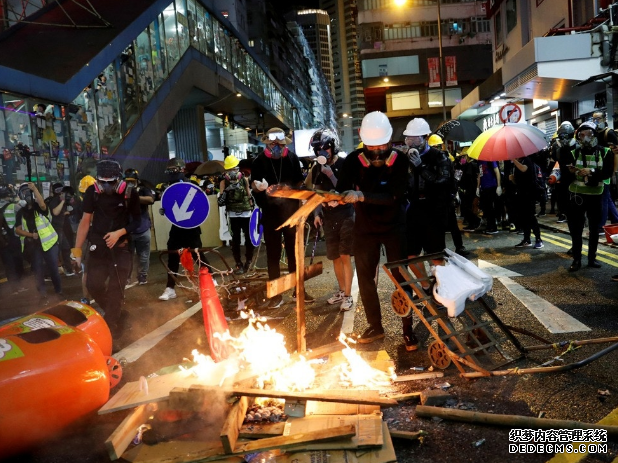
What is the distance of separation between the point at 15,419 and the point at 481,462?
2.87m

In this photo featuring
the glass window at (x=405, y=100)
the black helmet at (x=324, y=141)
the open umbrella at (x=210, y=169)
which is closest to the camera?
the black helmet at (x=324, y=141)

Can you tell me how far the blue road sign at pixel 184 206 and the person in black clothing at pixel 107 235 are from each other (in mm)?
1293

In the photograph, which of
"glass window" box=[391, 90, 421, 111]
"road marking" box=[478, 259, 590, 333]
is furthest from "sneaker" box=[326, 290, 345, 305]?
"glass window" box=[391, 90, 421, 111]

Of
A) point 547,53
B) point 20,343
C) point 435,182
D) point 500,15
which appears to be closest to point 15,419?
point 20,343

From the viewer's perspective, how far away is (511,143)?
30.4 ft

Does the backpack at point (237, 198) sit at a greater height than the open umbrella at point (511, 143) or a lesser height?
lesser

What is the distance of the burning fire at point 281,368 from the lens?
4.13 m

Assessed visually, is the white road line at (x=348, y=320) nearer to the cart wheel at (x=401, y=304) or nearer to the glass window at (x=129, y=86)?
the cart wheel at (x=401, y=304)

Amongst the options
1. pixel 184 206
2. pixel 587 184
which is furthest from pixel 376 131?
pixel 587 184

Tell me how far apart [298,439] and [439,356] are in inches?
65.4

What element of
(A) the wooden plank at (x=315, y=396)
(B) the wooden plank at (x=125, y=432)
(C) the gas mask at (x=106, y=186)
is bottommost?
(B) the wooden plank at (x=125, y=432)

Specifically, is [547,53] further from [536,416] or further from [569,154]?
[536,416]

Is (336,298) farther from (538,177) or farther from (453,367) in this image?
(538,177)

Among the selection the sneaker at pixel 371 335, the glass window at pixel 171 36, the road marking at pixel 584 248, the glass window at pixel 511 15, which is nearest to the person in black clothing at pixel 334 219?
the sneaker at pixel 371 335
